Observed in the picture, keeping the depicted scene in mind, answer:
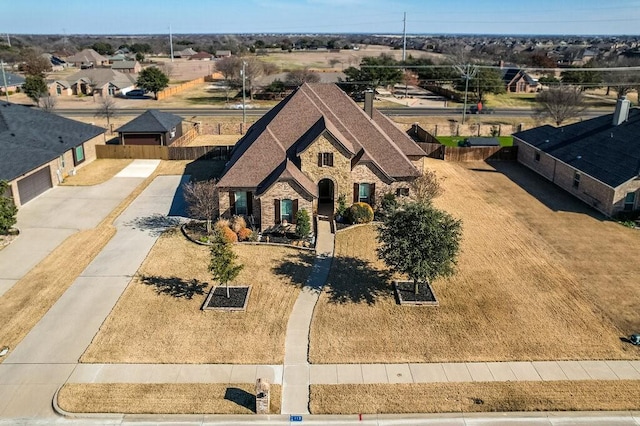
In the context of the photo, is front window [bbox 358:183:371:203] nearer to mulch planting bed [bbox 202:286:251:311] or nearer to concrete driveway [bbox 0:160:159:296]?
mulch planting bed [bbox 202:286:251:311]

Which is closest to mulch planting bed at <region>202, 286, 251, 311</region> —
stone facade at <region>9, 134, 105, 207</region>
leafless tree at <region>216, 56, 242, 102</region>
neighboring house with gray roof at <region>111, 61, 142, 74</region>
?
stone facade at <region>9, 134, 105, 207</region>

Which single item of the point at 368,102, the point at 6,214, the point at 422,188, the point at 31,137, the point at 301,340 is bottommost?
the point at 301,340

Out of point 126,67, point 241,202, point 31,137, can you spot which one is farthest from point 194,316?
point 126,67

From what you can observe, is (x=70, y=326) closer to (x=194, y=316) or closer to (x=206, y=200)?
(x=194, y=316)

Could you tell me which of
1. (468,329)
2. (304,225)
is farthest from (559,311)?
(304,225)

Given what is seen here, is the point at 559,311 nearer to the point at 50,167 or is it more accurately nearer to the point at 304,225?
the point at 304,225

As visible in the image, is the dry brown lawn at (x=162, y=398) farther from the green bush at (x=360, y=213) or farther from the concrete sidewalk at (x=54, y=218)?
the green bush at (x=360, y=213)

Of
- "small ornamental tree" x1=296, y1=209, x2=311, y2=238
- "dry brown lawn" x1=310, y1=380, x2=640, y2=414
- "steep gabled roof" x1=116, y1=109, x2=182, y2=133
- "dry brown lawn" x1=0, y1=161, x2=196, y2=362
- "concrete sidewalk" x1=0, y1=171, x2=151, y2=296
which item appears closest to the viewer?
"dry brown lawn" x1=310, y1=380, x2=640, y2=414
